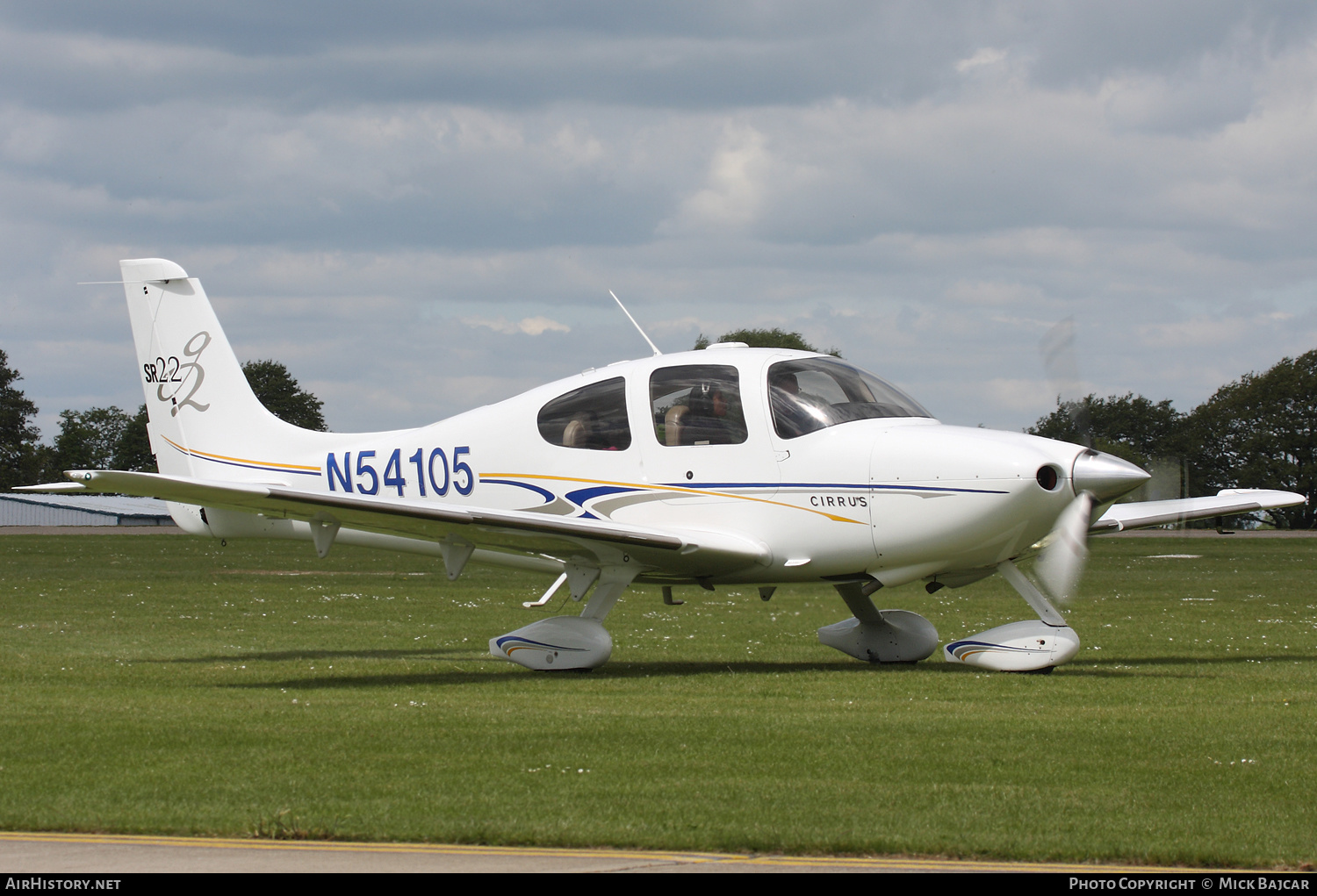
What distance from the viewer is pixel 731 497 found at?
1298 centimetres

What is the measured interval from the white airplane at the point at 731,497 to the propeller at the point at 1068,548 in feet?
0.06

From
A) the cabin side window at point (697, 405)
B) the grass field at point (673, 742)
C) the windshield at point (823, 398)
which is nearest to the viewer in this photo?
the grass field at point (673, 742)

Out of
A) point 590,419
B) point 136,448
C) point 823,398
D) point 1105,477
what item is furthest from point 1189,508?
point 136,448

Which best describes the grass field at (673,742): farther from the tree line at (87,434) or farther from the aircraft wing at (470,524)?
the tree line at (87,434)

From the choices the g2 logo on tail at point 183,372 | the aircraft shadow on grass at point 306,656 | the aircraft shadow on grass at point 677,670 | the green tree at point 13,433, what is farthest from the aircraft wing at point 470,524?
the green tree at point 13,433

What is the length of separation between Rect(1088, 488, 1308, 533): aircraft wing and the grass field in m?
1.45

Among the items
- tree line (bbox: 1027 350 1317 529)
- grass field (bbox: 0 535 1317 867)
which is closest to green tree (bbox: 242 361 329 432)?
tree line (bbox: 1027 350 1317 529)

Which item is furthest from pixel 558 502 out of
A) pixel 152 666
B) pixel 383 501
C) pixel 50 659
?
pixel 50 659

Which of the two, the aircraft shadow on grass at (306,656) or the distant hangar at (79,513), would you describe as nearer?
the aircraft shadow on grass at (306,656)

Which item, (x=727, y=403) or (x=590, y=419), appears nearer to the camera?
(x=727, y=403)

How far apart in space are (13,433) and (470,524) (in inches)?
5140

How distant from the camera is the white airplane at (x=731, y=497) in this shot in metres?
11.9

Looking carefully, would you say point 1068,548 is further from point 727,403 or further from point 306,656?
point 306,656
